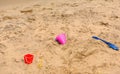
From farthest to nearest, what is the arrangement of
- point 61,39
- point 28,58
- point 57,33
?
point 57,33 → point 61,39 → point 28,58

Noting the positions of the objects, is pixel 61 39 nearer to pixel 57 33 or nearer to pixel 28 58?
pixel 57 33

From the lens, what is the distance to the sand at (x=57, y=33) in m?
2.26

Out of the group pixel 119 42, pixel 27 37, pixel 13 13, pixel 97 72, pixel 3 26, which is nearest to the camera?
pixel 97 72

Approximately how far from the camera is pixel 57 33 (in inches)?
110

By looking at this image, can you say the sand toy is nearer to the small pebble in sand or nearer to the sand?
the sand

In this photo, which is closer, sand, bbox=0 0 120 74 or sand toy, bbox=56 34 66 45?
sand, bbox=0 0 120 74

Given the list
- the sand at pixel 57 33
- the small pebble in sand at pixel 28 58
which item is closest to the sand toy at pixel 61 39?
the sand at pixel 57 33

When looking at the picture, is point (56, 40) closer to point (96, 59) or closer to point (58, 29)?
point (58, 29)

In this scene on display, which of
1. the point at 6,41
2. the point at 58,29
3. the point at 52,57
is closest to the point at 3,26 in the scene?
the point at 6,41

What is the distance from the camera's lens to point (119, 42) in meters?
2.55

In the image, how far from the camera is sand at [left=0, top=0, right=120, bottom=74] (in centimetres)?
226

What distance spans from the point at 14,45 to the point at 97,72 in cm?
106

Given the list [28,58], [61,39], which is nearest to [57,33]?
[61,39]

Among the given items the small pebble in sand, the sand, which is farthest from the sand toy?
the small pebble in sand
